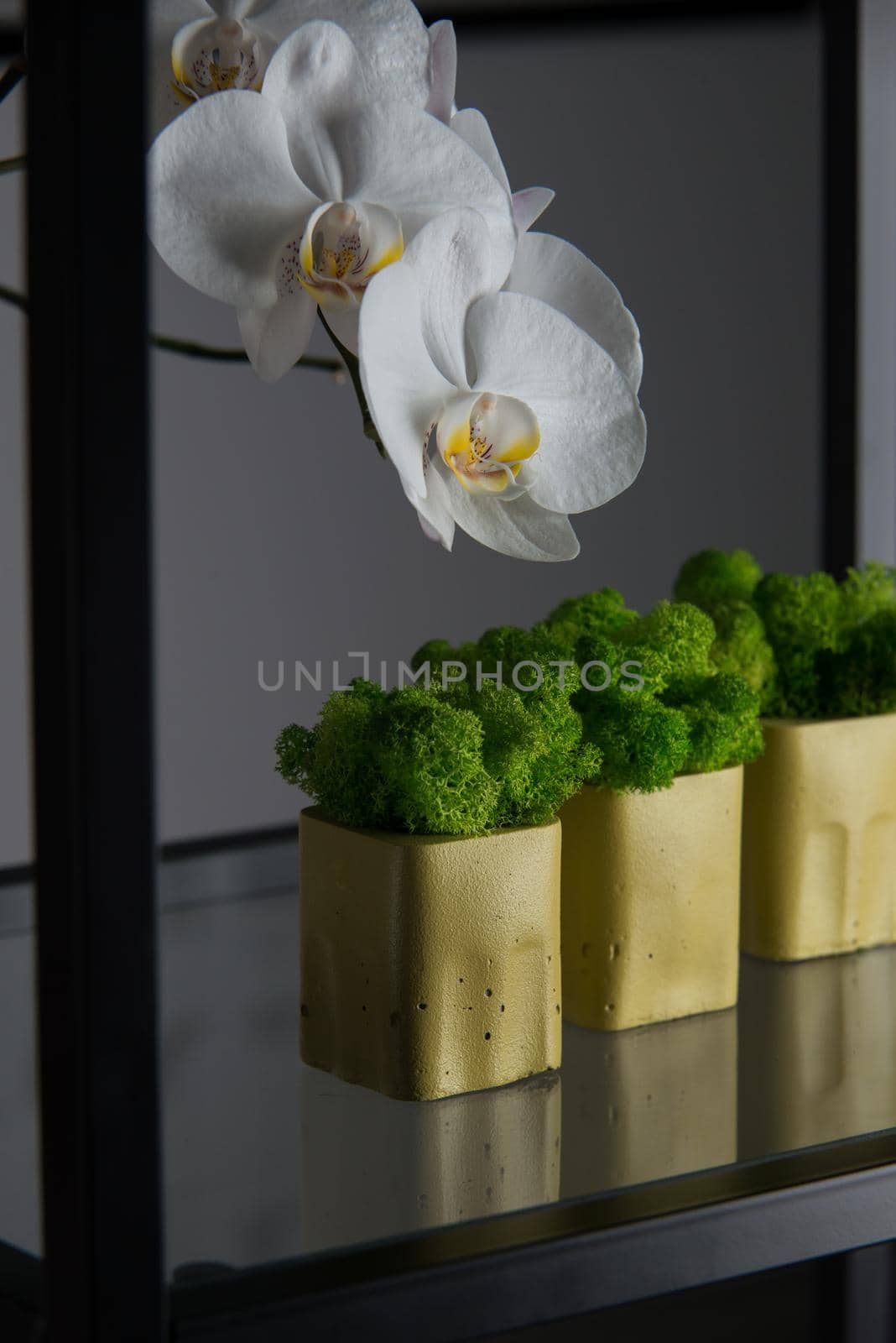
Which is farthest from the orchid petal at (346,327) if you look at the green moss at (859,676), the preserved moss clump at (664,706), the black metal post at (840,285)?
the black metal post at (840,285)

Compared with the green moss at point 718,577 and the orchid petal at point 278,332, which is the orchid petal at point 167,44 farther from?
the green moss at point 718,577

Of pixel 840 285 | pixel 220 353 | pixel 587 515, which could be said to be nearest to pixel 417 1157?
pixel 220 353

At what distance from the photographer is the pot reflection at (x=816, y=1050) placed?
43 cm

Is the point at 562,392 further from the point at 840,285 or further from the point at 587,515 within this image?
the point at 587,515

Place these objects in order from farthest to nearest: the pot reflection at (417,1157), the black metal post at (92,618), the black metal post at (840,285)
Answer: the black metal post at (840,285)
the pot reflection at (417,1157)
the black metal post at (92,618)

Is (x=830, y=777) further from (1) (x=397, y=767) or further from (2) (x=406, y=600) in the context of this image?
(2) (x=406, y=600)

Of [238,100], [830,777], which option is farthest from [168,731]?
[238,100]

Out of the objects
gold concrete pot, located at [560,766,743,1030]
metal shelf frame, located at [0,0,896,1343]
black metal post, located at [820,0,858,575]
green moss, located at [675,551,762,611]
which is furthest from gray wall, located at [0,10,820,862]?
metal shelf frame, located at [0,0,896,1343]

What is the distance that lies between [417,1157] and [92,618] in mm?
198

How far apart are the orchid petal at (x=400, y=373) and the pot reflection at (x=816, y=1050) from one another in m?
0.19

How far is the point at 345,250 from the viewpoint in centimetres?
43

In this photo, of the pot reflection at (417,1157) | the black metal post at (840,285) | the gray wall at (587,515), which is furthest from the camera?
the gray wall at (587,515)

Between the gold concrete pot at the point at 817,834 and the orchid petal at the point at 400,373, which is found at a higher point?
the orchid petal at the point at 400,373

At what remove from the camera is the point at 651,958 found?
504 millimetres
